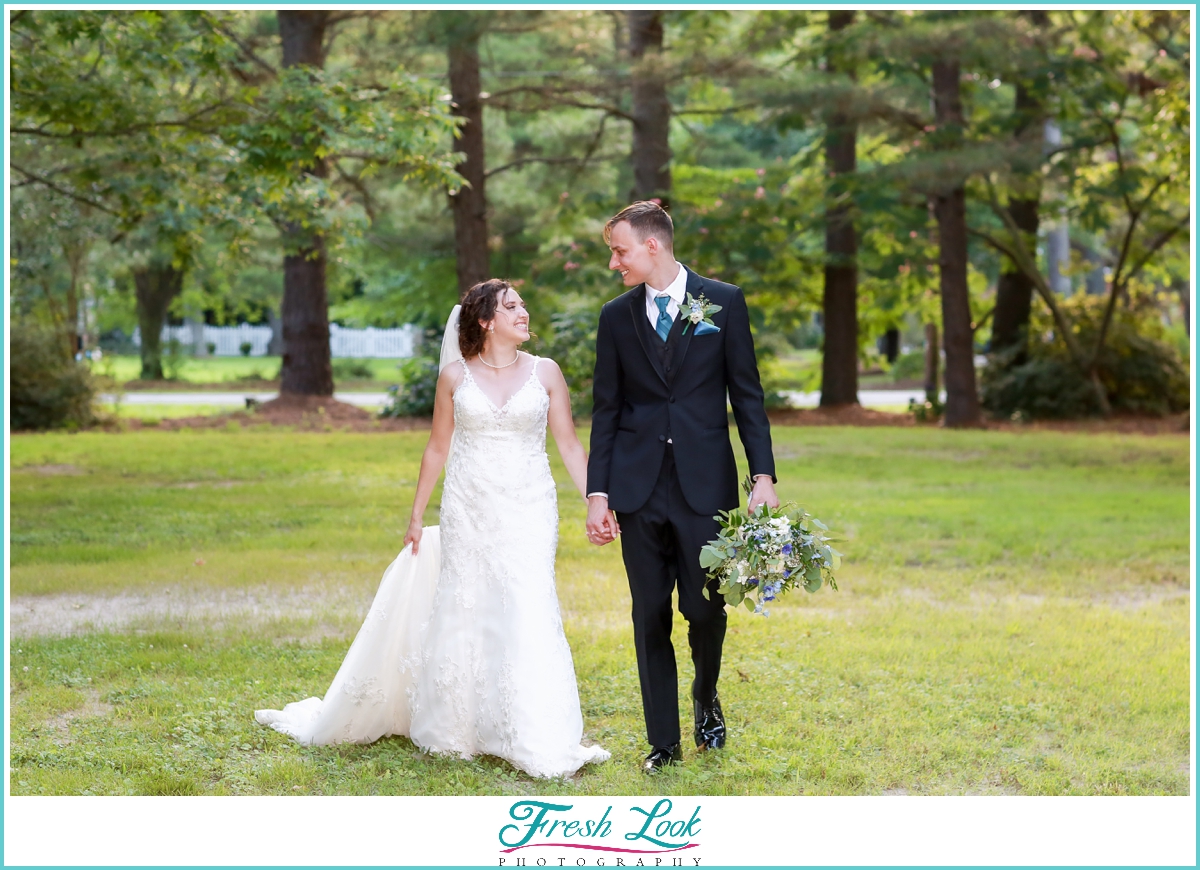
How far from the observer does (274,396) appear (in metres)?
29.0

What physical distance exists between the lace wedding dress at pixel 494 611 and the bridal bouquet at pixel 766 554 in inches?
32.6

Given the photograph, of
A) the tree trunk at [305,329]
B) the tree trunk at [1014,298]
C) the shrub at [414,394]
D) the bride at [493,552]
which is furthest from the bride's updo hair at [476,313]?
the tree trunk at [1014,298]

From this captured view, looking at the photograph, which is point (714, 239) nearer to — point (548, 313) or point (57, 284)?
point (548, 313)

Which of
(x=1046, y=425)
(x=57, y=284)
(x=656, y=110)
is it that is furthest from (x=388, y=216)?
(x=1046, y=425)

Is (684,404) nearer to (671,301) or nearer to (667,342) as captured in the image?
(667,342)

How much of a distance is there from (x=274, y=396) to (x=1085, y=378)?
668 inches

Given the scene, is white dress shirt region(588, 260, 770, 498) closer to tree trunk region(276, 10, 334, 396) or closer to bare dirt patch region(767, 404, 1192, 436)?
bare dirt patch region(767, 404, 1192, 436)

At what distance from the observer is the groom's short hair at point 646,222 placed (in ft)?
16.7

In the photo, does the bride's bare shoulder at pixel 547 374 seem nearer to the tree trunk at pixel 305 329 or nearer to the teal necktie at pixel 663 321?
the teal necktie at pixel 663 321

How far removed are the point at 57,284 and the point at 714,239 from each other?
2008cm

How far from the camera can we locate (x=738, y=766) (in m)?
5.27

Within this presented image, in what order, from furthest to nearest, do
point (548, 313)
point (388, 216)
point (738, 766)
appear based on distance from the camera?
1. point (388, 216)
2. point (548, 313)
3. point (738, 766)

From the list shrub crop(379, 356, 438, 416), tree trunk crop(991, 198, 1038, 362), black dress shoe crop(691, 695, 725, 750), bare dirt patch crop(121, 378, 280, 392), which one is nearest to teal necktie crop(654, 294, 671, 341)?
black dress shoe crop(691, 695, 725, 750)

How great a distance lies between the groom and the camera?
5074 mm
